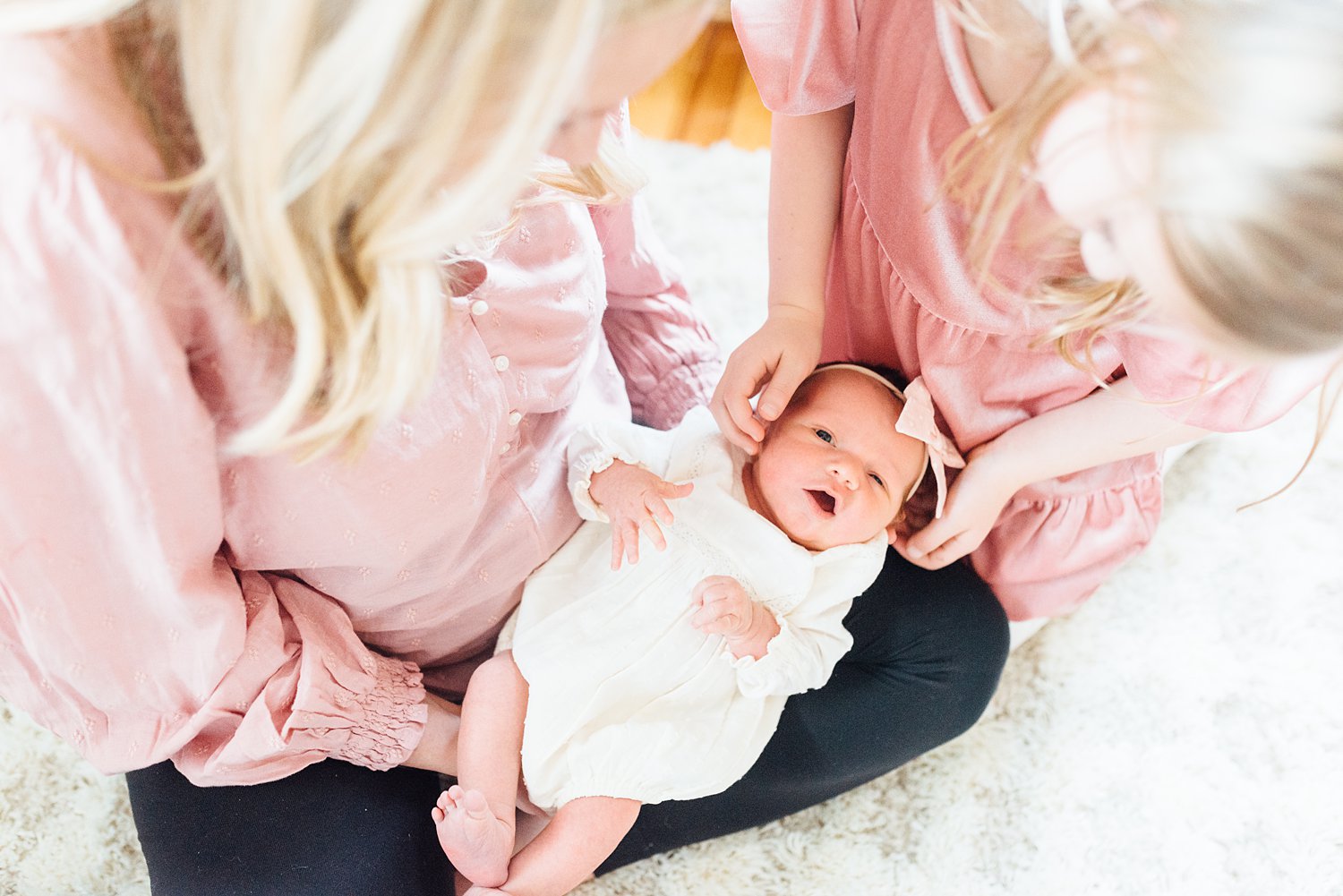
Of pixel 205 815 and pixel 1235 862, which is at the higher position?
pixel 205 815

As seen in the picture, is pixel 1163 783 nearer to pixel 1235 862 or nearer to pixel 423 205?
pixel 1235 862

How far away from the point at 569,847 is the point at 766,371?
1.51 feet

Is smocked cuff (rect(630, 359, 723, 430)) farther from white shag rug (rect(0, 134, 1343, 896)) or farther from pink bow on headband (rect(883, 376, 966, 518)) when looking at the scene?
white shag rug (rect(0, 134, 1343, 896))

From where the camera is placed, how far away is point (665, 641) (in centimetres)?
95

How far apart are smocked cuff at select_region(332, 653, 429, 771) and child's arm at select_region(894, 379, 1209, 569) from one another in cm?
51

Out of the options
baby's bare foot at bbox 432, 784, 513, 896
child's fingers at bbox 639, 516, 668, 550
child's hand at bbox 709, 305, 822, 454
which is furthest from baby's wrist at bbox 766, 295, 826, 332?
baby's bare foot at bbox 432, 784, 513, 896

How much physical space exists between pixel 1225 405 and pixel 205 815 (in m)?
0.87

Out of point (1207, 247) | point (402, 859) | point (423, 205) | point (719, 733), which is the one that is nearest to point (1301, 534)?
point (719, 733)

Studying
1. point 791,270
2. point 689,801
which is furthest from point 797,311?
point 689,801

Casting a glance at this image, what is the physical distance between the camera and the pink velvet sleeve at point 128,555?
54cm

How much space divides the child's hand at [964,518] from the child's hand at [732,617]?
0.19 meters

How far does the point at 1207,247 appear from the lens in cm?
55

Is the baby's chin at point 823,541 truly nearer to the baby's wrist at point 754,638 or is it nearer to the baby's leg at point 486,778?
the baby's wrist at point 754,638

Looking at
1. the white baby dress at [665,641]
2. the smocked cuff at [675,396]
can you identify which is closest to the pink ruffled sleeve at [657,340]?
the smocked cuff at [675,396]
